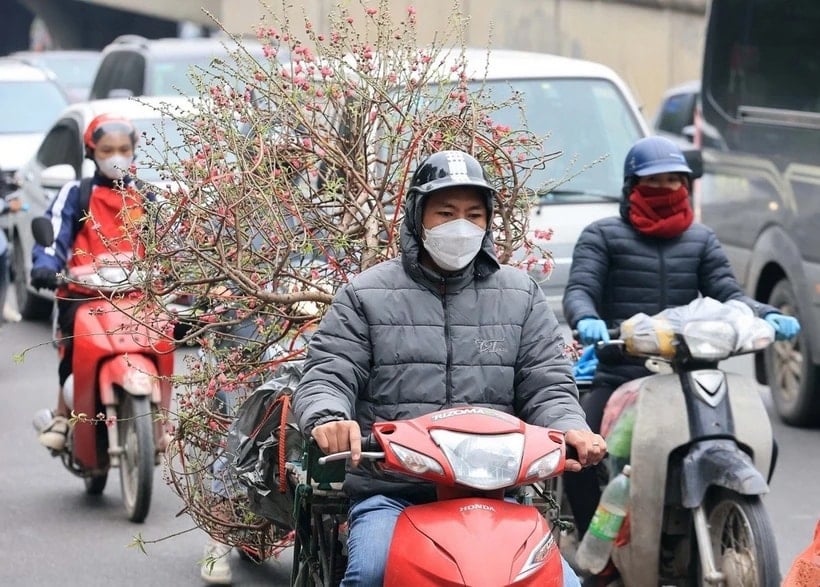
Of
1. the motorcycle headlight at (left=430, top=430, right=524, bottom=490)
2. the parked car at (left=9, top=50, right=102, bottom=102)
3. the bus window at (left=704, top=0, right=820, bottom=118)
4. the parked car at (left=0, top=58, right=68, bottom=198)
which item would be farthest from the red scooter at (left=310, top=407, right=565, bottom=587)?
the parked car at (left=9, top=50, right=102, bottom=102)

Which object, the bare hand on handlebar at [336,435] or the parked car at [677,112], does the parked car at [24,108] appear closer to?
the parked car at [677,112]

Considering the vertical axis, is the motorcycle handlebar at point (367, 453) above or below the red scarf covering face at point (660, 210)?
below

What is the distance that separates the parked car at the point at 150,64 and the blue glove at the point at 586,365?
1080 cm

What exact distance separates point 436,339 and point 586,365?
94.7 inches

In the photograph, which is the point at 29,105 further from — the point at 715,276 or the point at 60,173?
the point at 715,276

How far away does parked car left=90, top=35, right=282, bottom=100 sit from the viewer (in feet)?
59.2

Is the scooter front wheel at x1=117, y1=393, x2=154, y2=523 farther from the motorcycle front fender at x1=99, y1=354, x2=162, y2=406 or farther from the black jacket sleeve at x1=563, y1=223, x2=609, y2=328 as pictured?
the black jacket sleeve at x1=563, y1=223, x2=609, y2=328

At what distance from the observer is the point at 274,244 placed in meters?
6.20

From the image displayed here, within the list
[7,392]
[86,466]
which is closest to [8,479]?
[86,466]

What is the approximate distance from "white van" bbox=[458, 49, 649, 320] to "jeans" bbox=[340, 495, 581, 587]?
6315mm

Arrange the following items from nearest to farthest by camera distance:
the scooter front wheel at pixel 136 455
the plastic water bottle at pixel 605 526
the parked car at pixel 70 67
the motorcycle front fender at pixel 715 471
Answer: the motorcycle front fender at pixel 715 471 → the plastic water bottle at pixel 605 526 → the scooter front wheel at pixel 136 455 → the parked car at pixel 70 67

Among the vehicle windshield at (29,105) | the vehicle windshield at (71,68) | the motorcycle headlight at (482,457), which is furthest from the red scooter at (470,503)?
the vehicle windshield at (71,68)

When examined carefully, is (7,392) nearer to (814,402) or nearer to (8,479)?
(8,479)

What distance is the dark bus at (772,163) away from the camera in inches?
440
